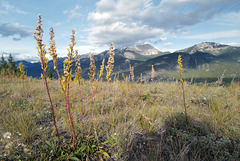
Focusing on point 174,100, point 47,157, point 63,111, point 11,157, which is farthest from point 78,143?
point 174,100

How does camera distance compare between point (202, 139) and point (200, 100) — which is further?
point (200, 100)

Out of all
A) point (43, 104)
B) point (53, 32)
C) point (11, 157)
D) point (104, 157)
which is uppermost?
point (53, 32)

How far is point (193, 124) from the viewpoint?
2.62m

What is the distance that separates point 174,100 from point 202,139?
2323 mm

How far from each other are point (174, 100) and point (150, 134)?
2.53 metres

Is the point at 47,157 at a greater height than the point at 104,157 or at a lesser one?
greater

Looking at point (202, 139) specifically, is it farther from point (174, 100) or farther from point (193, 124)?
point (174, 100)

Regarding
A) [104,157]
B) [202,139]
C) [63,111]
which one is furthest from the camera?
[63,111]

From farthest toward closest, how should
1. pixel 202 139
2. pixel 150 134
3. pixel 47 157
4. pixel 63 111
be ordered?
1. pixel 63 111
2. pixel 150 134
3. pixel 202 139
4. pixel 47 157

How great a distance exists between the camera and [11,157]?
1755mm

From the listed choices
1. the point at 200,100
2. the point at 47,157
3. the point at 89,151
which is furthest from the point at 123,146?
the point at 200,100

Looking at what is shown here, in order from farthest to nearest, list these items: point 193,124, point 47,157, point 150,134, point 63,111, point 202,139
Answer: point 63,111 < point 193,124 < point 150,134 < point 202,139 < point 47,157

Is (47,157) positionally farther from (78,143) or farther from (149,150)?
(149,150)

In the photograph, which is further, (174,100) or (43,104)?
(174,100)
